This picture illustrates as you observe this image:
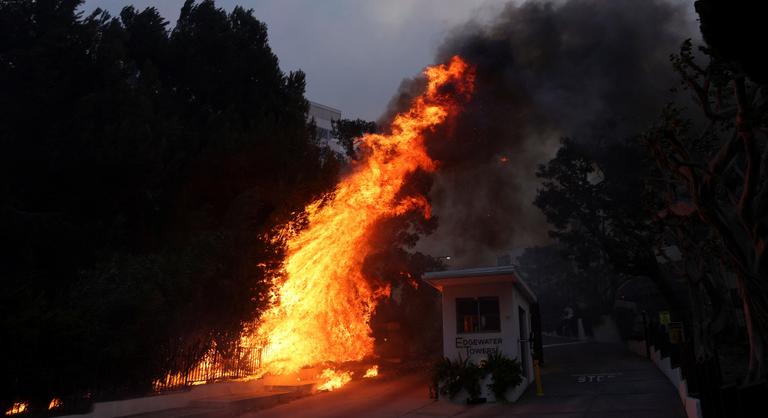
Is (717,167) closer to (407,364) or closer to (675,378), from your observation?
(675,378)

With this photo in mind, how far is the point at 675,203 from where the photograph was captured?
15.5 m

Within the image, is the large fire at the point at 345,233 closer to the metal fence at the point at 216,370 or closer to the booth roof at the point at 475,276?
the metal fence at the point at 216,370

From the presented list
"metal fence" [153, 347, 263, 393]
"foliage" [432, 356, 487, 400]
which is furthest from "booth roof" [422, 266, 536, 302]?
"metal fence" [153, 347, 263, 393]

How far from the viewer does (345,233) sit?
23406mm

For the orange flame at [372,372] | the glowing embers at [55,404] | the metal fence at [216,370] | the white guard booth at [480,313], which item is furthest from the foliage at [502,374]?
the glowing embers at [55,404]

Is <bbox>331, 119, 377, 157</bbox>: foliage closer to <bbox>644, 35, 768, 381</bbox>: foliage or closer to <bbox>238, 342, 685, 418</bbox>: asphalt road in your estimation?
<bbox>238, 342, 685, 418</bbox>: asphalt road

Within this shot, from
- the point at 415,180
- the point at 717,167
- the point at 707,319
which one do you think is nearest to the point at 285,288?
the point at 415,180

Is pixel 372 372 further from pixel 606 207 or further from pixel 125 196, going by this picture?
pixel 606 207

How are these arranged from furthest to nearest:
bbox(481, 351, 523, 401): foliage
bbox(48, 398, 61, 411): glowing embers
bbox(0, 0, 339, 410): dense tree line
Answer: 1. bbox(481, 351, 523, 401): foliage
2. bbox(0, 0, 339, 410): dense tree line
3. bbox(48, 398, 61, 411): glowing embers

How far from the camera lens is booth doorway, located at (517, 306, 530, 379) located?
19.1 metres

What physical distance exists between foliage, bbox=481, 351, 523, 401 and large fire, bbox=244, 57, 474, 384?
842 cm

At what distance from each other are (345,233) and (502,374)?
9.68 metres

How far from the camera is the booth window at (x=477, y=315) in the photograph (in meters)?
18.5

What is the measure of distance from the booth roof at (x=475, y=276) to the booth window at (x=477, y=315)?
2.31ft
